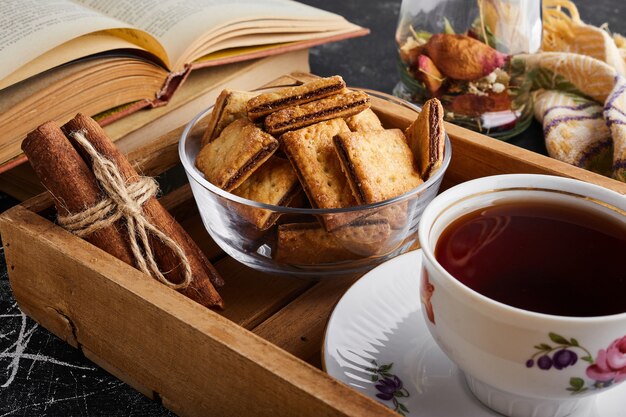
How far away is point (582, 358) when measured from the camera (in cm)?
67

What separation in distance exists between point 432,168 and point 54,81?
22.7 inches

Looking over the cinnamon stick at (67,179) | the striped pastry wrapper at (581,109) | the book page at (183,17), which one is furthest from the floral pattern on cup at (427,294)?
the book page at (183,17)

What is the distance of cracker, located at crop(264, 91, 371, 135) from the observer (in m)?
0.93

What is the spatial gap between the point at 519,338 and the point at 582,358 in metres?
0.05

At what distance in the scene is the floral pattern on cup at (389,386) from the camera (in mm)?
755

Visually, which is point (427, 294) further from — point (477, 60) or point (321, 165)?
point (477, 60)

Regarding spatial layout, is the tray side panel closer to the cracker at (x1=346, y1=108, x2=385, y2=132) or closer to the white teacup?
the white teacup

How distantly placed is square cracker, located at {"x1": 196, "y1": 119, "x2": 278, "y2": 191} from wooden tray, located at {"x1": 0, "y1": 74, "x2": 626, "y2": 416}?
14 centimetres

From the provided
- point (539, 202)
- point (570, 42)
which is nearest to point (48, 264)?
point (539, 202)

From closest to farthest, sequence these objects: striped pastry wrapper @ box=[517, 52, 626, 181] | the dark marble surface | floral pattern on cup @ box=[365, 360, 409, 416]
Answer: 1. floral pattern on cup @ box=[365, 360, 409, 416]
2. the dark marble surface
3. striped pastry wrapper @ box=[517, 52, 626, 181]

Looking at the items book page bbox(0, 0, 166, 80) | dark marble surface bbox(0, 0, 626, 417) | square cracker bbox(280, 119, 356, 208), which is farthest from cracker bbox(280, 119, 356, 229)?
book page bbox(0, 0, 166, 80)

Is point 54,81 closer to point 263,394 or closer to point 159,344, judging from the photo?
point 159,344

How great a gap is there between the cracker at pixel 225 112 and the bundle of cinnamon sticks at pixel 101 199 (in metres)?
0.11

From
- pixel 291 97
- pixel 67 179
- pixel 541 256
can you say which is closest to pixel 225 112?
pixel 291 97
